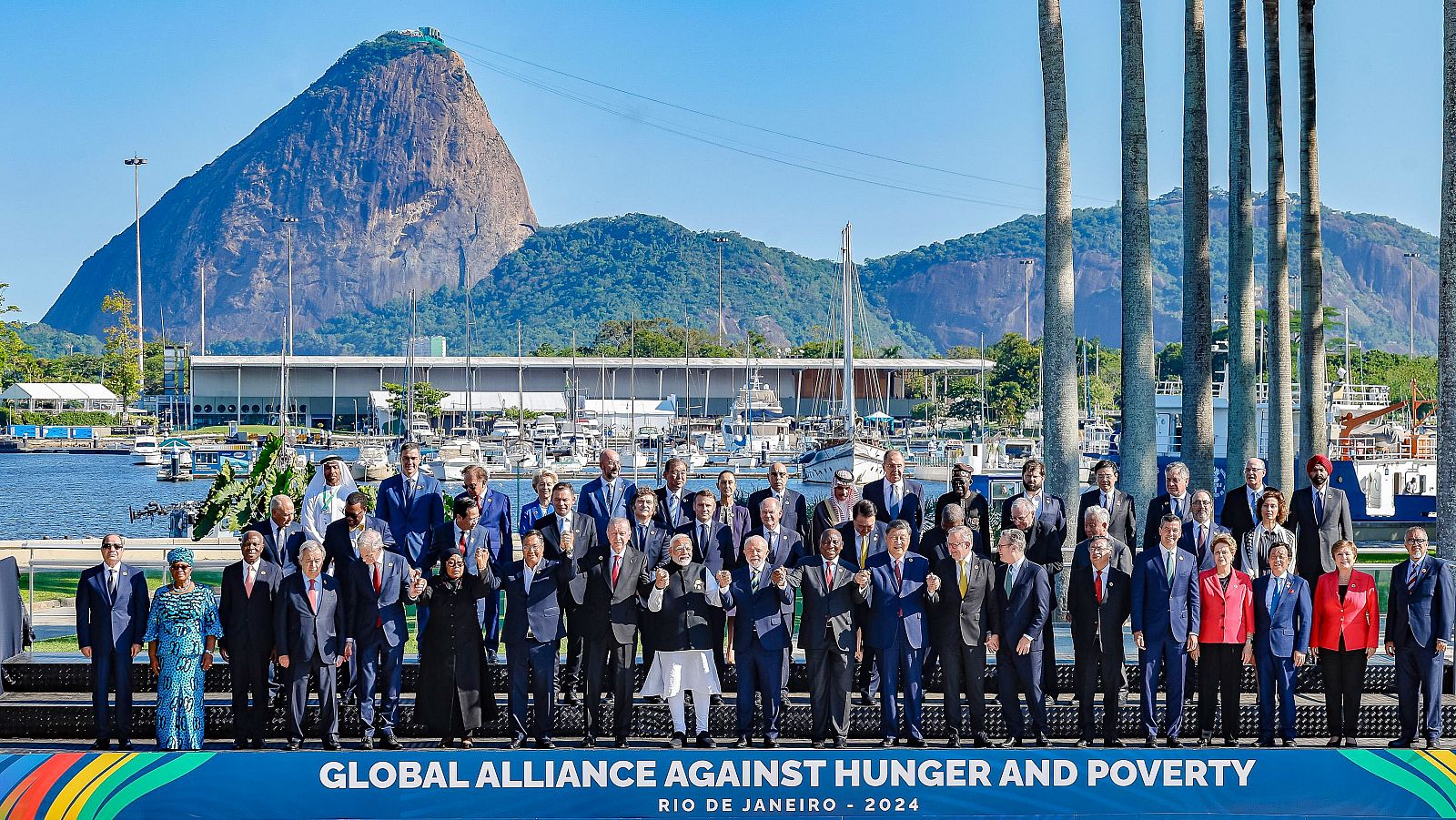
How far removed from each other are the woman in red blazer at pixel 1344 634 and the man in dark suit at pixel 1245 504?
1.09 metres

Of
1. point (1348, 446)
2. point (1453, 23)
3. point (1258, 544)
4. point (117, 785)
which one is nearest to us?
point (117, 785)

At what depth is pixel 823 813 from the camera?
9.11 m

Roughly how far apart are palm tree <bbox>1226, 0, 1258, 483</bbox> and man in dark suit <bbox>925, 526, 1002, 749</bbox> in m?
9.32

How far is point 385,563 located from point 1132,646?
6.42m

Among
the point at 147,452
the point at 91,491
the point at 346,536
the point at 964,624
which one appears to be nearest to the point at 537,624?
the point at 346,536

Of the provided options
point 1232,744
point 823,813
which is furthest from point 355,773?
point 1232,744

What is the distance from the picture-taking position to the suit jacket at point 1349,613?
1022 centimetres

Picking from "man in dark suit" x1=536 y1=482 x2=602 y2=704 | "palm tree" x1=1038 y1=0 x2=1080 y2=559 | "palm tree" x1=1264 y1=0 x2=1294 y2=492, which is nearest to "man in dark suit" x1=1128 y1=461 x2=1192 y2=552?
"palm tree" x1=1038 y1=0 x2=1080 y2=559

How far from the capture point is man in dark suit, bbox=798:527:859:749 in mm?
10312

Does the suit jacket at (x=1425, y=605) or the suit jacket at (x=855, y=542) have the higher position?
the suit jacket at (x=855, y=542)

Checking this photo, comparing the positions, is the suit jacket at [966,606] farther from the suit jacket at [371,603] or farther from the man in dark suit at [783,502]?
the suit jacket at [371,603]

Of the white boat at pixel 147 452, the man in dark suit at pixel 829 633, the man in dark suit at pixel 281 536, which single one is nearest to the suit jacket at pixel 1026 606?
the man in dark suit at pixel 829 633

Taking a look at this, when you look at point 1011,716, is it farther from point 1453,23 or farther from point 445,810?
point 1453,23

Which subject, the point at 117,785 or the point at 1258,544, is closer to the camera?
the point at 117,785
